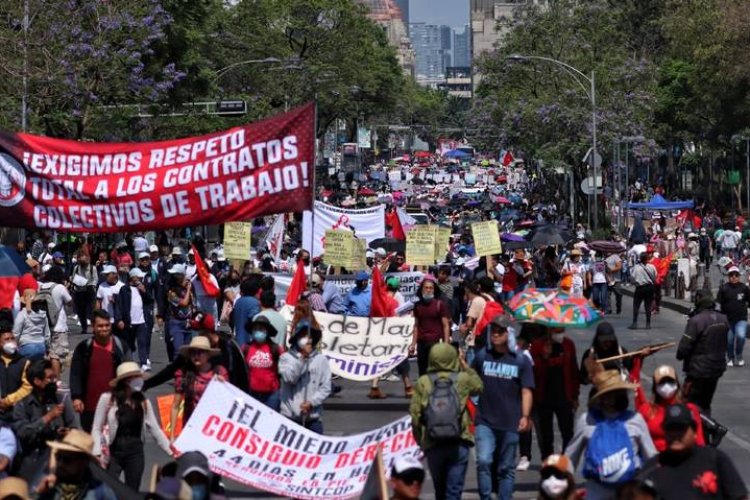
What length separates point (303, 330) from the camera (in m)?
13.6

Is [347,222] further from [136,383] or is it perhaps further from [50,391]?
[136,383]

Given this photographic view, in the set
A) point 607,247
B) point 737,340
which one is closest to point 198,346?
point 737,340

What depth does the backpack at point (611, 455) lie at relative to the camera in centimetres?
958

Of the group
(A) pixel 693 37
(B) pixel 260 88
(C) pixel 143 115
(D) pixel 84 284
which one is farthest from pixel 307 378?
(B) pixel 260 88

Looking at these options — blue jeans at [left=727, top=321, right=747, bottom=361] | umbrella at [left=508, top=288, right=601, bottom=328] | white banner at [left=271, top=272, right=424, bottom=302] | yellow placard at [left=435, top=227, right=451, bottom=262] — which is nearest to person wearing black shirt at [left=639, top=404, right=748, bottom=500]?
umbrella at [left=508, top=288, right=601, bottom=328]

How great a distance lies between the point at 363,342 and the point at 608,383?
367 inches

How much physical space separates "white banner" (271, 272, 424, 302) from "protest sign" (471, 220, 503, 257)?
11.9 ft

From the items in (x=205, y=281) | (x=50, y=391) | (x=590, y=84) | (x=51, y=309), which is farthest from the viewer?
(x=590, y=84)

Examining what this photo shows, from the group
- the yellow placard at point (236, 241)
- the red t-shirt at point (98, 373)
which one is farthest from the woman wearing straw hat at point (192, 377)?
the yellow placard at point (236, 241)

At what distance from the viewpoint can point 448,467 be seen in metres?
11.3

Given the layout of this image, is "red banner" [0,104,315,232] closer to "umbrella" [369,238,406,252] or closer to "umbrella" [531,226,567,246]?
"umbrella" [369,238,406,252]

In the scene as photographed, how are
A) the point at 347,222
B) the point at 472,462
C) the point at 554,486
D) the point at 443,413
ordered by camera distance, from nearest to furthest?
the point at 554,486
the point at 443,413
the point at 472,462
the point at 347,222

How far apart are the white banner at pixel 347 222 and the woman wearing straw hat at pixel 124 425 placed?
18942 millimetres

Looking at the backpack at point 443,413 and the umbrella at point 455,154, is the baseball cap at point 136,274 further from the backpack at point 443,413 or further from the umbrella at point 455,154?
the umbrella at point 455,154
